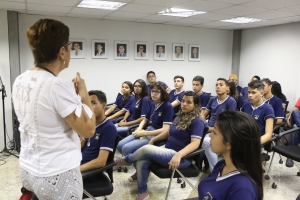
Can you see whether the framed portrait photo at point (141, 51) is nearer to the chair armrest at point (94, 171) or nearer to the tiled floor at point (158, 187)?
the tiled floor at point (158, 187)

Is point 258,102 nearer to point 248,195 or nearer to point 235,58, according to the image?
point 248,195

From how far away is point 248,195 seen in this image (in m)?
1.09

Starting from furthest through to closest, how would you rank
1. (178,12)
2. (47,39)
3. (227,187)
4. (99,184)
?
(178,12)
(99,184)
(227,187)
(47,39)

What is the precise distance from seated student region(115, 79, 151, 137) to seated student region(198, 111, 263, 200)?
2.57 m

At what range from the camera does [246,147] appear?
3.91 feet

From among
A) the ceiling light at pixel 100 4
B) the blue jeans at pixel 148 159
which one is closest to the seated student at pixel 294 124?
the blue jeans at pixel 148 159

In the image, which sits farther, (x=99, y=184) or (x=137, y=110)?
(x=137, y=110)

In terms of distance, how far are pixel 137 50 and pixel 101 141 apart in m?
3.93

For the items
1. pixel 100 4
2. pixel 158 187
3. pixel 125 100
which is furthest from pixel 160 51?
pixel 158 187

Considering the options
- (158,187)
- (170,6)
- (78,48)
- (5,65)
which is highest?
(170,6)

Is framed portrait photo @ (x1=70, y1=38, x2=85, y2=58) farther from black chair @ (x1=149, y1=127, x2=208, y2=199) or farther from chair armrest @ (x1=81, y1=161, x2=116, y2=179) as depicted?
chair armrest @ (x1=81, y1=161, x2=116, y2=179)

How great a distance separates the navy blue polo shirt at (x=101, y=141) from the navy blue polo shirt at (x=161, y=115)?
3.92 feet

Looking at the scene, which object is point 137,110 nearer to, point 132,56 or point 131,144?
point 131,144

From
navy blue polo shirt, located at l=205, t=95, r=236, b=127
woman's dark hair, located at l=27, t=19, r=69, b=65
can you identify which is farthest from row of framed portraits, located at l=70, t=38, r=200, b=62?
woman's dark hair, located at l=27, t=19, r=69, b=65
